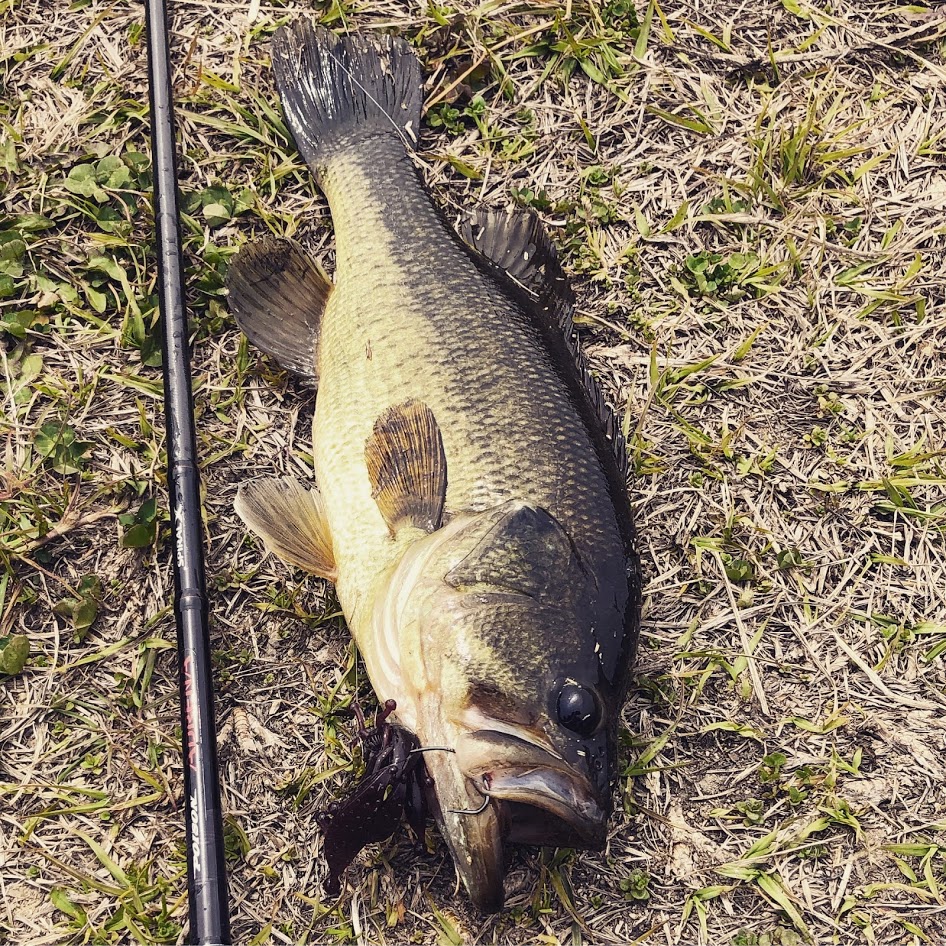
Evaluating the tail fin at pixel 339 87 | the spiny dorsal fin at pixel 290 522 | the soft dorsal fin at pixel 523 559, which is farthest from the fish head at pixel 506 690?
the tail fin at pixel 339 87

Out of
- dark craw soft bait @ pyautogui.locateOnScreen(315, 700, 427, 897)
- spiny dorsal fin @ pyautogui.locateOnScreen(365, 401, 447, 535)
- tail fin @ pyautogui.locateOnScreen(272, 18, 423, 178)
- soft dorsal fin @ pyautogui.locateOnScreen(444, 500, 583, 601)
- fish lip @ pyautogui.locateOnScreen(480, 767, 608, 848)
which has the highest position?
tail fin @ pyautogui.locateOnScreen(272, 18, 423, 178)

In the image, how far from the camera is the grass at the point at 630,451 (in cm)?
307

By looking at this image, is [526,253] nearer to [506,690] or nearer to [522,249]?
[522,249]

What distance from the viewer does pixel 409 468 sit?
2.81 meters

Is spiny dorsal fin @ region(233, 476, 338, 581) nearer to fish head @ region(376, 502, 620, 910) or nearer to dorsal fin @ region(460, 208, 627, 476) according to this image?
fish head @ region(376, 502, 620, 910)

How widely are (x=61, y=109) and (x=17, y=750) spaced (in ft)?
7.96

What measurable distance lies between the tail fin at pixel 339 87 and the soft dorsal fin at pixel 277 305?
439 millimetres

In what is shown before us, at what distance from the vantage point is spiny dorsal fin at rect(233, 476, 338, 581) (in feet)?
10.1

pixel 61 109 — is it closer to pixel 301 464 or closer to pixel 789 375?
pixel 301 464

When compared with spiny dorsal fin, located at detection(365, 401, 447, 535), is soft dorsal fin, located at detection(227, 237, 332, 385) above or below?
above

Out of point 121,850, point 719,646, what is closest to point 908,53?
point 719,646

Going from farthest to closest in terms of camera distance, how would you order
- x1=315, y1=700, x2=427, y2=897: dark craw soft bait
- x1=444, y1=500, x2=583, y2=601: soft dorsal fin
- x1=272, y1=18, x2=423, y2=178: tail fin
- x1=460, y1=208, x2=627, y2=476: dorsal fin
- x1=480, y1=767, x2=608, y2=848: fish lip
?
1. x1=272, y1=18, x2=423, y2=178: tail fin
2. x1=460, y1=208, x2=627, y2=476: dorsal fin
3. x1=315, y1=700, x2=427, y2=897: dark craw soft bait
4. x1=444, y1=500, x2=583, y2=601: soft dorsal fin
5. x1=480, y1=767, x2=608, y2=848: fish lip

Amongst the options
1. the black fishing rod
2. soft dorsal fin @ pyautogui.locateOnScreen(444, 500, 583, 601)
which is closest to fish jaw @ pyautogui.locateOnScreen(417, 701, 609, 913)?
soft dorsal fin @ pyautogui.locateOnScreen(444, 500, 583, 601)

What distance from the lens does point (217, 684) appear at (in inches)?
125
